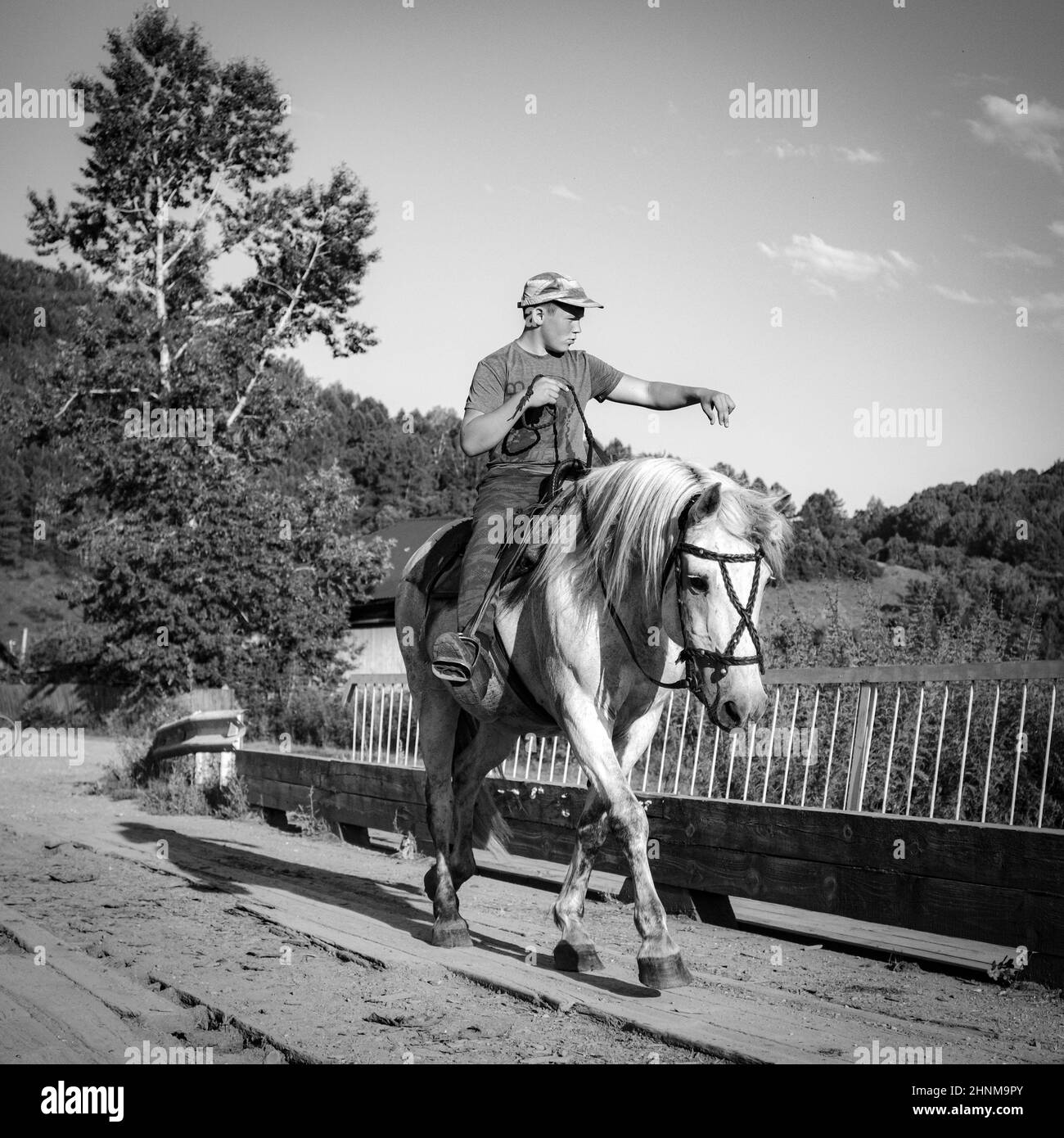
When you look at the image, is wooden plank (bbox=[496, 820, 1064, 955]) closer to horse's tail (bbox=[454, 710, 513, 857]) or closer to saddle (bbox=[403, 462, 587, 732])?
horse's tail (bbox=[454, 710, 513, 857])

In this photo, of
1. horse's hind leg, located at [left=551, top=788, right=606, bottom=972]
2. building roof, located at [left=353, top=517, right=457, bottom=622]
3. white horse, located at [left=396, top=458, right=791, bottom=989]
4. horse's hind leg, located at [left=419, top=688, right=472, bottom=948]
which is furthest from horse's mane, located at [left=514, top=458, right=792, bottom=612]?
building roof, located at [left=353, top=517, right=457, bottom=622]

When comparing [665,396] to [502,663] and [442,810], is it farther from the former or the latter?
[442,810]

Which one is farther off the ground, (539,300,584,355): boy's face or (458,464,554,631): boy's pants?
(539,300,584,355): boy's face

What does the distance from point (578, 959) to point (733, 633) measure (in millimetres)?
1809

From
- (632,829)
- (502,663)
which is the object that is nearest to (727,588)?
(632,829)

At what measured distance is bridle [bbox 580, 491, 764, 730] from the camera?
434cm

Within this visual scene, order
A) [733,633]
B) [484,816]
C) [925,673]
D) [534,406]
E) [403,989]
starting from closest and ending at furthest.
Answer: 1. [733,633]
2. [403,989]
3. [534,406]
4. [925,673]
5. [484,816]

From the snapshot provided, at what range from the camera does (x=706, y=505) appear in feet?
15.1

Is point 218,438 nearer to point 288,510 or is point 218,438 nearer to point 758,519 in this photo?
point 288,510

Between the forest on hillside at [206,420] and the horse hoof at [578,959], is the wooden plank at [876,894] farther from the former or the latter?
the forest on hillside at [206,420]

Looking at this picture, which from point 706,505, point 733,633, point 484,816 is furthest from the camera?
point 484,816

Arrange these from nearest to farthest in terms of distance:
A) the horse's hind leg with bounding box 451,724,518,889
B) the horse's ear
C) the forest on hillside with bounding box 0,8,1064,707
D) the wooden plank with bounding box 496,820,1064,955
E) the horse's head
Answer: the horse's head → the horse's ear → the wooden plank with bounding box 496,820,1064,955 → the horse's hind leg with bounding box 451,724,518,889 → the forest on hillside with bounding box 0,8,1064,707

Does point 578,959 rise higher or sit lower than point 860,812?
lower
